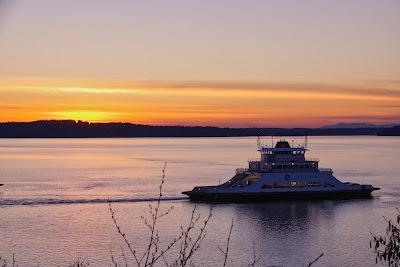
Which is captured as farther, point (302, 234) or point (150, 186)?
point (150, 186)

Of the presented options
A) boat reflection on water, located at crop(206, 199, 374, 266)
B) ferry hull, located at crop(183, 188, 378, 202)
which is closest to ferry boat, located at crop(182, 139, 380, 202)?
ferry hull, located at crop(183, 188, 378, 202)

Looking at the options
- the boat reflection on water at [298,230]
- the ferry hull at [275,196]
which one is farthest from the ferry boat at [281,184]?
the boat reflection on water at [298,230]

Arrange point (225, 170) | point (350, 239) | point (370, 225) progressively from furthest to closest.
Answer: point (225, 170) < point (370, 225) < point (350, 239)

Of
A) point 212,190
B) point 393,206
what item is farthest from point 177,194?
point 393,206

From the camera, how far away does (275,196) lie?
6022 centimetres

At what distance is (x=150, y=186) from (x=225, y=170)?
33194 millimetres

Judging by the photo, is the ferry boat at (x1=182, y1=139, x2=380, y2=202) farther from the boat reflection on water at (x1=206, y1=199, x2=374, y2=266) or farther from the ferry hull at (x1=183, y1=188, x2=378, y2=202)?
the boat reflection on water at (x1=206, y1=199, x2=374, y2=266)

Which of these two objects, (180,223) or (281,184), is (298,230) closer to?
(180,223)

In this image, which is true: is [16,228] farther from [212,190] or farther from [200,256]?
[212,190]

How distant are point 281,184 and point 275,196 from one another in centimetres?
161

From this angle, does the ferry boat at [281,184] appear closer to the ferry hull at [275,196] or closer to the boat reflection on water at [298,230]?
the ferry hull at [275,196]

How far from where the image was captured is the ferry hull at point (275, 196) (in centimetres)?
5938

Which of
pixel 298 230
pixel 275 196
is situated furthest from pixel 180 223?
pixel 275 196

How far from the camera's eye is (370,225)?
1827 inches
